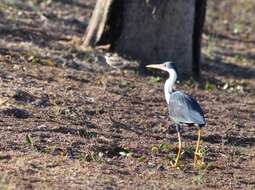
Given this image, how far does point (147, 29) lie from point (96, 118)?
2.96m

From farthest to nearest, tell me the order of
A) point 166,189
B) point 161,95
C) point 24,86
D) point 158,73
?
point 158,73 < point 161,95 < point 24,86 < point 166,189

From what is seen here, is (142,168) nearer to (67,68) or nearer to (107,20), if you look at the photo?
(67,68)

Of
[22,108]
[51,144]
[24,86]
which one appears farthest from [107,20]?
[51,144]

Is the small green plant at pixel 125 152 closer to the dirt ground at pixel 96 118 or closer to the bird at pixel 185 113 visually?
the dirt ground at pixel 96 118

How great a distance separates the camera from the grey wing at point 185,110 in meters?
7.92

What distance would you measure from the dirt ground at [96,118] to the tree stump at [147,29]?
16.0 inches

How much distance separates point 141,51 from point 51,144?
421cm

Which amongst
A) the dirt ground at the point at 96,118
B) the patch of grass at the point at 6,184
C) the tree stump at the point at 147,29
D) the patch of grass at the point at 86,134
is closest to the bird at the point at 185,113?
the dirt ground at the point at 96,118

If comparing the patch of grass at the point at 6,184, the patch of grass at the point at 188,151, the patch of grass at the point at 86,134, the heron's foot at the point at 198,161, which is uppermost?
the patch of grass at the point at 6,184

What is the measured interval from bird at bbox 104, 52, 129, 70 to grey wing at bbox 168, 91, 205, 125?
340 cm

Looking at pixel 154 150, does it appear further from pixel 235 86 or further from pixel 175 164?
pixel 235 86

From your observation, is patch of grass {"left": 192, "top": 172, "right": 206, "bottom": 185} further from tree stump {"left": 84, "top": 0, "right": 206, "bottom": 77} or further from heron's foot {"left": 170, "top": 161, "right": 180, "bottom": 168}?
tree stump {"left": 84, "top": 0, "right": 206, "bottom": 77}

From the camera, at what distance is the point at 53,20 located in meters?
13.9

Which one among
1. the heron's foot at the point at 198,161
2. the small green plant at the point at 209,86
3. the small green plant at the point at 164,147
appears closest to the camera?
the heron's foot at the point at 198,161
